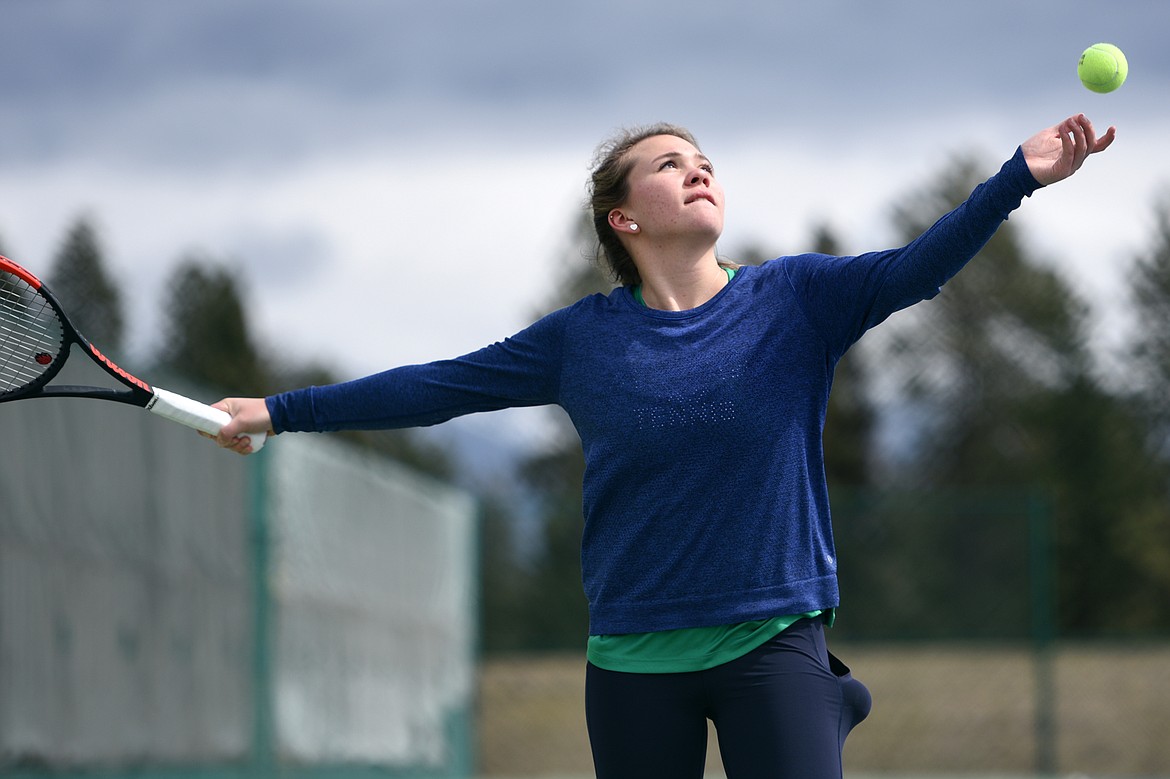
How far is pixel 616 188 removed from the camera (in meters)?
3.46

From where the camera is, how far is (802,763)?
2.92 meters

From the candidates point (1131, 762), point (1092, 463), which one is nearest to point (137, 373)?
point (1131, 762)

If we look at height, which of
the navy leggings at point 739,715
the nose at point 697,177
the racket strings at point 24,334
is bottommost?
the navy leggings at point 739,715

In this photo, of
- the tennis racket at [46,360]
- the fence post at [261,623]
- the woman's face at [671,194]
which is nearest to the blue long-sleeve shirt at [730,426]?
the woman's face at [671,194]

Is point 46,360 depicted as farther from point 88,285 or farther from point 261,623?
point 88,285

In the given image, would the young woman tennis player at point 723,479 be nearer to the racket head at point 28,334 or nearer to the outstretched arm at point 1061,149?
the outstretched arm at point 1061,149

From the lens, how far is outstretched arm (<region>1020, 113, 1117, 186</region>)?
2.91 m

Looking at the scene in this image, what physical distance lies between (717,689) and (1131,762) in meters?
11.9

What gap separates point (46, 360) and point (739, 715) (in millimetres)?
1838

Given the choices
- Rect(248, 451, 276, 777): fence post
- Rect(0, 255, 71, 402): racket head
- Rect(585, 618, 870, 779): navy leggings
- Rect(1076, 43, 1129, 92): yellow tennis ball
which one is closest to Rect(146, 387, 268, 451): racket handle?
Rect(0, 255, 71, 402): racket head

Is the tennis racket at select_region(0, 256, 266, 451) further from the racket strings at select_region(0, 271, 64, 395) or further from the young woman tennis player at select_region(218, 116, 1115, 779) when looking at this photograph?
the young woman tennis player at select_region(218, 116, 1115, 779)

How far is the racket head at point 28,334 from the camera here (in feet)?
12.3

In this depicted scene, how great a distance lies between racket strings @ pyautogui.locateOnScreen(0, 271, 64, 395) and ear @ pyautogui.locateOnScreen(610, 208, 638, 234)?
131 centimetres

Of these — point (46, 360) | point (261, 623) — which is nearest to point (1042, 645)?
point (261, 623)
